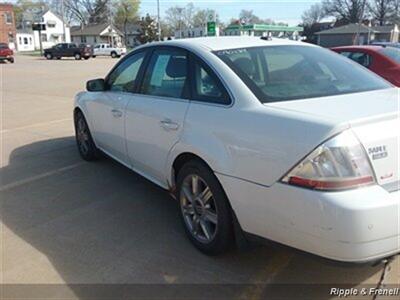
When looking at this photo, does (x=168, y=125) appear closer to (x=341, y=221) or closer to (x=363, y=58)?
(x=341, y=221)

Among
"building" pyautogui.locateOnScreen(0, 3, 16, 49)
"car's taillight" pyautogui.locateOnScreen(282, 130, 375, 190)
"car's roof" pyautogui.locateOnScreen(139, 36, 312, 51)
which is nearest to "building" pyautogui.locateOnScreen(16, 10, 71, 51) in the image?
"building" pyautogui.locateOnScreen(0, 3, 16, 49)

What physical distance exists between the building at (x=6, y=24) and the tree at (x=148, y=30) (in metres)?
22.7

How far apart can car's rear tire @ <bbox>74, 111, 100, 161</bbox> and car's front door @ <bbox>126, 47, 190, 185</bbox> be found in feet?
4.97

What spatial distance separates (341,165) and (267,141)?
19.0 inches

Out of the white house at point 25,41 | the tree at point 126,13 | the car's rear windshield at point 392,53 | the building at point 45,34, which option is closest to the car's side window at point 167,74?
the car's rear windshield at point 392,53

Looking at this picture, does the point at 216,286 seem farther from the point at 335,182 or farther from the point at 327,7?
the point at 327,7

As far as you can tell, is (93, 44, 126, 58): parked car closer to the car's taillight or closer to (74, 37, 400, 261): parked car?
(74, 37, 400, 261): parked car

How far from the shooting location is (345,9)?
93.2 metres

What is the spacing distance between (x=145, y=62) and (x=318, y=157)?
247 cm

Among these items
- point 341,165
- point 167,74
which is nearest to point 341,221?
point 341,165

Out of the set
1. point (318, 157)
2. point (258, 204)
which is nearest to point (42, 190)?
point (258, 204)

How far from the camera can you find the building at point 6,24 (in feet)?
227

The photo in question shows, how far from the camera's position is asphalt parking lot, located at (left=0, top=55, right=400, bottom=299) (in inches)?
121

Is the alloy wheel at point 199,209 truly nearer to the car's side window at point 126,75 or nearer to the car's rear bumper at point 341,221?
the car's rear bumper at point 341,221
